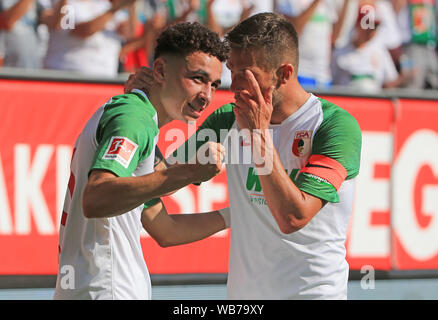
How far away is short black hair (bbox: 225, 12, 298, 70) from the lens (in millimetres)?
3227

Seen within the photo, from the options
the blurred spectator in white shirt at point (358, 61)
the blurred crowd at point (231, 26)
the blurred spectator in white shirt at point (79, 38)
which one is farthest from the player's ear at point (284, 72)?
the blurred spectator in white shirt at point (358, 61)

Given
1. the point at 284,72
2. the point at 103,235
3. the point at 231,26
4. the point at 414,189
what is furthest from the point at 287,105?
the point at 231,26

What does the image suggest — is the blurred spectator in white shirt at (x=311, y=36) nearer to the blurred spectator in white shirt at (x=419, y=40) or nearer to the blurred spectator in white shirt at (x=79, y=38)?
the blurred spectator in white shirt at (x=79, y=38)

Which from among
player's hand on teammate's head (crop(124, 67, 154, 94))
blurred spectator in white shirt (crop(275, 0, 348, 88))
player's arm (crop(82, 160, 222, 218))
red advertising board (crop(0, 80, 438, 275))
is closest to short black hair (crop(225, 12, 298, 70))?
player's hand on teammate's head (crop(124, 67, 154, 94))

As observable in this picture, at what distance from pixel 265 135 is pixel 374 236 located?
412 centimetres

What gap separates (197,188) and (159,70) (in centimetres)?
298

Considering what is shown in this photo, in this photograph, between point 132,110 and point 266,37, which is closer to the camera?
point 132,110

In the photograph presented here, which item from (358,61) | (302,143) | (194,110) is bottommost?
(302,143)

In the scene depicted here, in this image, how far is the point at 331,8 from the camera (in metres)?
8.73

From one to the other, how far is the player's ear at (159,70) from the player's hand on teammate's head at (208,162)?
0.69 metres

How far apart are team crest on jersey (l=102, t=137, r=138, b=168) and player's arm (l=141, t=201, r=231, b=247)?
0.81m

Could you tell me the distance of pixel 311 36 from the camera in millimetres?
7945

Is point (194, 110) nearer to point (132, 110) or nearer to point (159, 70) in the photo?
point (159, 70)

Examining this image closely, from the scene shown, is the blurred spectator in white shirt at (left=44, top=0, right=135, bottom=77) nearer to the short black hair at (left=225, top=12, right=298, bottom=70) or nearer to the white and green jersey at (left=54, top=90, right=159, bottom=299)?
the short black hair at (left=225, top=12, right=298, bottom=70)
